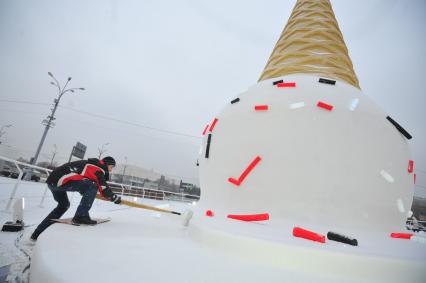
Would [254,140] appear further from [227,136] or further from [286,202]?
[286,202]

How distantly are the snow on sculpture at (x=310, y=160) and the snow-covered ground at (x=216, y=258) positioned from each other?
47 cm

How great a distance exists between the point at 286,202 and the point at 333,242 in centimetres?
70

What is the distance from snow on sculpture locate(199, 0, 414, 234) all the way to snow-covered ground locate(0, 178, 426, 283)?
467 millimetres

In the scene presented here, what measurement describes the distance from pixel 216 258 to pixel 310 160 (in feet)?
5.61

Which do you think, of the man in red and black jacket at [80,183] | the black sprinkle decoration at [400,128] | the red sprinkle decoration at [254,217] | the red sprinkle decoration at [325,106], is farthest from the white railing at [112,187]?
the black sprinkle decoration at [400,128]

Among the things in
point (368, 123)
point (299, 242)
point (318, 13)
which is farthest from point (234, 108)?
point (318, 13)

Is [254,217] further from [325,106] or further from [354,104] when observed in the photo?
[354,104]

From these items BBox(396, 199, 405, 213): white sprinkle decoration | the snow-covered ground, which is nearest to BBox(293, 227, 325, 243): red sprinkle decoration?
the snow-covered ground

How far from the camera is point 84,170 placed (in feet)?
9.65

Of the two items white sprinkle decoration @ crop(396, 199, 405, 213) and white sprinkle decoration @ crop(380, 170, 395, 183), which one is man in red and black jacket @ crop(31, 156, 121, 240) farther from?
white sprinkle decoration @ crop(396, 199, 405, 213)

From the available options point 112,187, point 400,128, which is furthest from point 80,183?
point 112,187

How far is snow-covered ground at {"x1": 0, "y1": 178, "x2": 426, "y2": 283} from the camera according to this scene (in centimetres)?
140

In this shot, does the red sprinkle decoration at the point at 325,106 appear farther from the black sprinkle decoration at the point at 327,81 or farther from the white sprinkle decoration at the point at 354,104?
the black sprinkle decoration at the point at 327,81

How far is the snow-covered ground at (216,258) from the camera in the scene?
1402mm
